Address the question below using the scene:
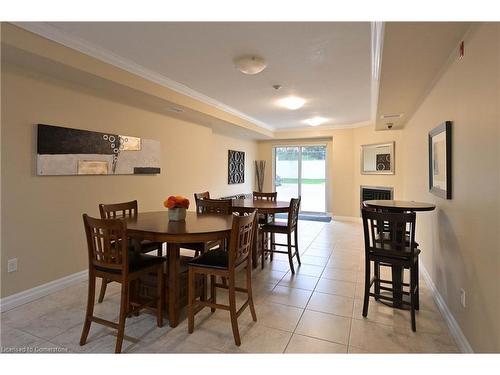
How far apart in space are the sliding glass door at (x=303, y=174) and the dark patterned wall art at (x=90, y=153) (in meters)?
5.02

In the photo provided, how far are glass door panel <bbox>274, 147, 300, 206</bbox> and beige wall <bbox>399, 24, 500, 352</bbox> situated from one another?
5657mm

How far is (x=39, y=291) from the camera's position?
273 cm

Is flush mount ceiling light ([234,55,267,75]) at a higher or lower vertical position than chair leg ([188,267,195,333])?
higher

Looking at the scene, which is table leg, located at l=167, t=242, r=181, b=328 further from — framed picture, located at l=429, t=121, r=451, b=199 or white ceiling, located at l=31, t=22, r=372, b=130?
framed picture, located at l=429, t=121, r=451, b=199

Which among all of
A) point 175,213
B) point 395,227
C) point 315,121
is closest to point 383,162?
point 315,121

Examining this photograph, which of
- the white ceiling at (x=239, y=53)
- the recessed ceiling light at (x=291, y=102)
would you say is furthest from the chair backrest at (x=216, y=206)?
the recessed ceiling light at (x=291, y=102)

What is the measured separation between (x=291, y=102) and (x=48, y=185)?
3718 mm

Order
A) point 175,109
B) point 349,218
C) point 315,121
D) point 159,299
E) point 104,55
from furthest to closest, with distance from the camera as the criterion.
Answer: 1. point 349,218
2. point 315,121
3. point 175,109
4. point 104,55
5. point 159,299

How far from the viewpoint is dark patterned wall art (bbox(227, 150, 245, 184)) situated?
23.0 feet

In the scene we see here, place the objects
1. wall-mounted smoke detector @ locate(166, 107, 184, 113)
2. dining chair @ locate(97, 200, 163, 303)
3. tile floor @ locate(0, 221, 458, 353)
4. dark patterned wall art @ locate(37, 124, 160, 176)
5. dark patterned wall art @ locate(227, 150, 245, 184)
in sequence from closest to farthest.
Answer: tile floor @ locate(0, 221, 458, 353)
dining chair @ locate(97, 200, 163, 303)
dark patterned wall art @ locate(37, 124, 160, 176)
wall-mounted smoke detector @ locate(166, 107, 184, 113)
dark patterned wall art @ locate(227, 150, 245, 184)

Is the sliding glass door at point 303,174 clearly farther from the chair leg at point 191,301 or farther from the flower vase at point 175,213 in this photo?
the chair leg at point 191,301

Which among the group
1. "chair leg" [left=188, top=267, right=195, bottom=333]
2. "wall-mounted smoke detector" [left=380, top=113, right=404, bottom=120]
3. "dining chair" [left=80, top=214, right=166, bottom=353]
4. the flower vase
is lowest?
"chair leg" [left=188, top=267, right=195, bottom=333]

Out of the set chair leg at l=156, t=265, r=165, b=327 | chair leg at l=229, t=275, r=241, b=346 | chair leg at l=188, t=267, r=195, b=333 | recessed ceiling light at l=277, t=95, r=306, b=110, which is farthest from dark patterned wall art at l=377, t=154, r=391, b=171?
chair leg at l=156, t=265, r=165, b=327

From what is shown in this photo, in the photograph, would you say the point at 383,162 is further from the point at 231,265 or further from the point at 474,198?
the point at 231,265
